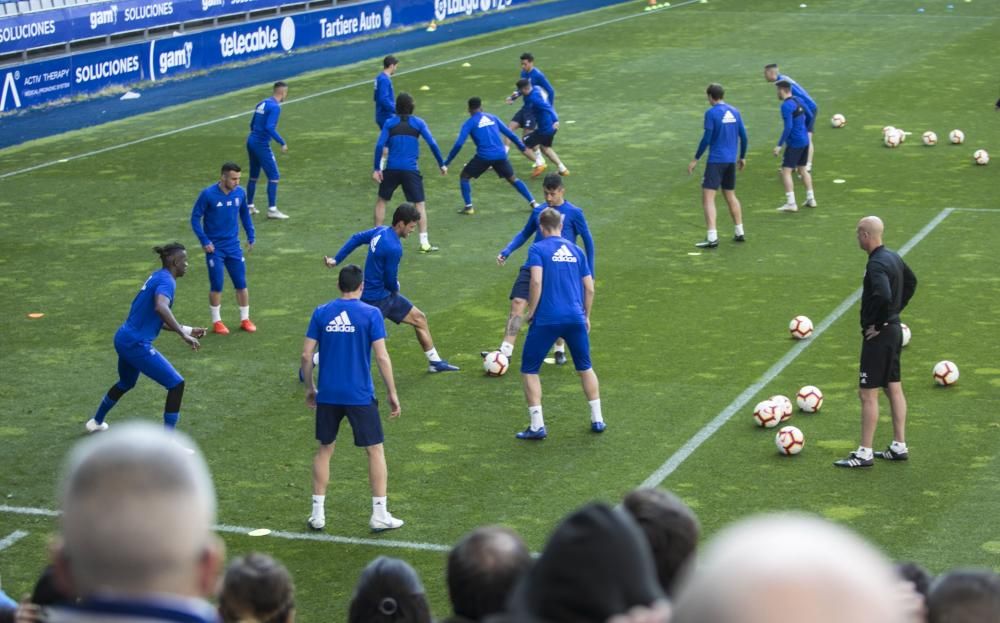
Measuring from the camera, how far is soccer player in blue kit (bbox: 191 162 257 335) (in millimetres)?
17812

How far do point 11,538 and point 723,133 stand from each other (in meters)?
12.2

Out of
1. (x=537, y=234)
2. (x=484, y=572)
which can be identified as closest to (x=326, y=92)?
(x=537, y=234)

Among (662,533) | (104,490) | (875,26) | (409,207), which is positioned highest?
(104,490)

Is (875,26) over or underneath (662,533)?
underneath

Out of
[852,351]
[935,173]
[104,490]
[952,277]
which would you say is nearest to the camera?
[104,490]

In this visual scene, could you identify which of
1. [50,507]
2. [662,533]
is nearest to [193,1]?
[50,507]

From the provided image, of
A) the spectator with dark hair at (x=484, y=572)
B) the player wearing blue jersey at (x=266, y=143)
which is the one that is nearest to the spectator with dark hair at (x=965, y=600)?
the spectator with dark hair at (x=484, y=572)

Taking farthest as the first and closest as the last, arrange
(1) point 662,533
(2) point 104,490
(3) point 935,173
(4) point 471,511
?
(3) point 935,173, (4) point 471,511, (1) point 662,533, (2) point 104,490

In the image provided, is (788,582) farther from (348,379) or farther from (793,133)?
(793,133)

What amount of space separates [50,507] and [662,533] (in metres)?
8.60

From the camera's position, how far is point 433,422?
576 inches

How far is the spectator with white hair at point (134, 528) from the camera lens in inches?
120

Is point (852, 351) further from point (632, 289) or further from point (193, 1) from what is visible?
point (193, 1)

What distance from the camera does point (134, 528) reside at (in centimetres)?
304
